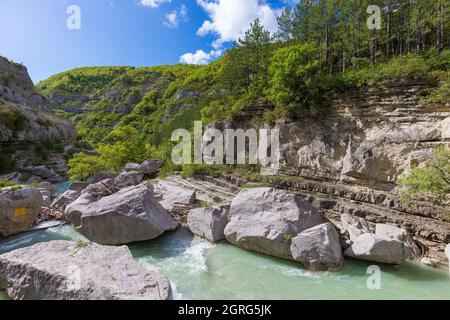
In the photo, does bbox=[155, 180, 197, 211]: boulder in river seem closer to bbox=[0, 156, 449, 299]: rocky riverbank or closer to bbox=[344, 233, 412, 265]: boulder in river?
bbox=[0, 156, 449, 299]: rocky riverbank

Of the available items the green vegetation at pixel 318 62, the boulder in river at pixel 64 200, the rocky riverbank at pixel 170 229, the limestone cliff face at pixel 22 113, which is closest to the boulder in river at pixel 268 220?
the rocky riverbank at pixel 170 229

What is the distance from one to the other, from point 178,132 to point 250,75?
16088 millimetres

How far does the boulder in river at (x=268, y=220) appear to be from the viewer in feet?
31.2

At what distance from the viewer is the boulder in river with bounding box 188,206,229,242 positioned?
1099 cm

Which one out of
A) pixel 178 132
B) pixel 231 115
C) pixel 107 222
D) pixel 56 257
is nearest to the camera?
pixel 56 257

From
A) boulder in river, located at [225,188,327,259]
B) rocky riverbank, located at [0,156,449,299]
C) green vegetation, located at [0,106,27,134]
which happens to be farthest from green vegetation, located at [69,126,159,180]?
boulder in river, located at [225,188,327,259]

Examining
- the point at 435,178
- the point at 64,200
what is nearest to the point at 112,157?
the point at 64,200

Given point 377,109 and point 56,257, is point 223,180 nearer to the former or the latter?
point 377,109

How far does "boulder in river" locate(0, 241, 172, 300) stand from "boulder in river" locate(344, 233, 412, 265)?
728 centimetres

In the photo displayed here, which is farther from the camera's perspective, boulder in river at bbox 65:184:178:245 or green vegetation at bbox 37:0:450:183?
green vegetation at bbox 37:0:450:183

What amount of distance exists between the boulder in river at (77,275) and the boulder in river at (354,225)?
8.38 m

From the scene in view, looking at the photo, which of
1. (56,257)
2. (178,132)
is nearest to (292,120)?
A: (56,257)

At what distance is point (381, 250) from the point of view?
8656 millimetres

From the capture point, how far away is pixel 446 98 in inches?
491
